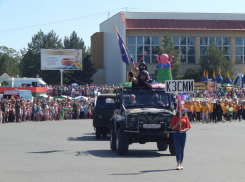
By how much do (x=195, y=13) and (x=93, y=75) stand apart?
70.9 feet

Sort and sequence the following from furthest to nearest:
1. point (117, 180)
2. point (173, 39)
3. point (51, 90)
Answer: point (173, 39) < point (51, 90) < point (117, 180)

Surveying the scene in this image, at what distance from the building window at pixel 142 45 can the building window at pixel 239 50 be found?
13637 millimetres

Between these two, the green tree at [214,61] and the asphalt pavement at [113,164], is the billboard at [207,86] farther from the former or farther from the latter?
the asphalt pavement at [113,164]

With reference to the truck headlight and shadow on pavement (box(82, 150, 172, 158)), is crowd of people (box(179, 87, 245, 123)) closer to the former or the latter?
shadow on pavement (box(82, 150, 172, 158))

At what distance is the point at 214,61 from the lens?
213ft

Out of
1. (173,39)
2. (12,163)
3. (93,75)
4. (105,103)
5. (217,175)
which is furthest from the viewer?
(93,75)

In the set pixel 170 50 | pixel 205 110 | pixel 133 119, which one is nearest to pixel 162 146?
pixel 133 119

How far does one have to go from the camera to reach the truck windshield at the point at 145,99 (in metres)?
13.1

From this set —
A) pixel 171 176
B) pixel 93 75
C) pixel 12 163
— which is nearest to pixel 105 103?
pixel 12 163

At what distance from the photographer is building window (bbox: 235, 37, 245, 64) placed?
69.8 m

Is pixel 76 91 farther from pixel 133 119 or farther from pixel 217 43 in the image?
pixel 133 119

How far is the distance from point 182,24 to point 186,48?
4068 millimetres

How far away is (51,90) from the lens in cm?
5219

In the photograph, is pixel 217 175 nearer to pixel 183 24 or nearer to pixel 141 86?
pixel 141 86
